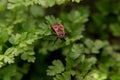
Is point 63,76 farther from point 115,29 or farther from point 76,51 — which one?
point 115,29

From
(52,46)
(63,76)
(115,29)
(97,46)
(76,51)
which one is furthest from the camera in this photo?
(115,29)

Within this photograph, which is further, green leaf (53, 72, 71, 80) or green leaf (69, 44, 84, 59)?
green leaf (69, 44, 84, 59)

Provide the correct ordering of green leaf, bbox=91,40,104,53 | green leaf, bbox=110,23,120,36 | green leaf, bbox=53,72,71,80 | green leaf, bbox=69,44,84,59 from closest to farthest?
green leaf, bbox=53,72,71,80
green leaf, bbox=69,44,84,59
green leaf, bbox=91,40,104,53
green leaf, bbox=110,23,120,36

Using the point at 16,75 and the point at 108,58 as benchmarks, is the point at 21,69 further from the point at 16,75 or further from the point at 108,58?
the point at 108,58

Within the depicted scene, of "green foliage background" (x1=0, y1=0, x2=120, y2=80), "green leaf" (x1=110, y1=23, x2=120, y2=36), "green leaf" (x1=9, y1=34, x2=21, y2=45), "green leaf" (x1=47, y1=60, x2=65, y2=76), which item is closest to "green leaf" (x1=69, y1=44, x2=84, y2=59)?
"green foliage background" (x1=0, y1=0, x2=120, y2=80)

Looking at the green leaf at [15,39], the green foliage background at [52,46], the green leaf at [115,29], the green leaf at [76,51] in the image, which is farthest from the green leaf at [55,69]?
the green leaf at [115,29]

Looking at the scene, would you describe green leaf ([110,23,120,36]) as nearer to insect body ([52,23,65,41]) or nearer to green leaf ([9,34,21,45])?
insect body ([52,23,65,41])

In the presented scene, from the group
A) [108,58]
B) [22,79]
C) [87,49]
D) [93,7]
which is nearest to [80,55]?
[87,49]

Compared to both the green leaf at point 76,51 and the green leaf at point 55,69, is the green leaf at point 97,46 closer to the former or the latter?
the green leaf at point 76,51

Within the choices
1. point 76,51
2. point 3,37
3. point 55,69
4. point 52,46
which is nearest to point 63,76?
point 55,69

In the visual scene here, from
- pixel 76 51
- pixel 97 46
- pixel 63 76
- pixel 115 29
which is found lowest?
pixel 63 76
